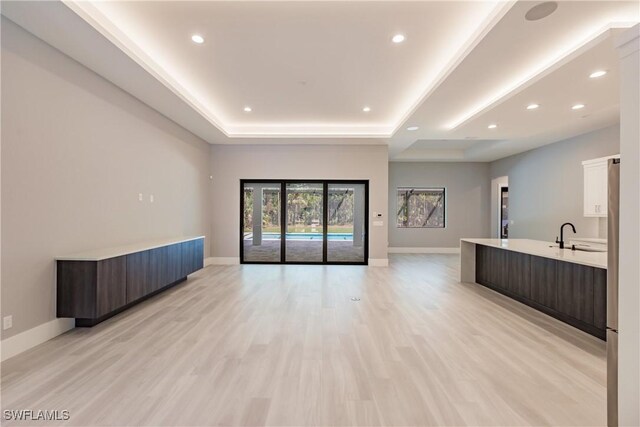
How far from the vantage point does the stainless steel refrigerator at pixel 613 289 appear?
1.43 m

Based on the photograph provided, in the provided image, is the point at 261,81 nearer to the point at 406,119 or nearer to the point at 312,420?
the point at 406,119

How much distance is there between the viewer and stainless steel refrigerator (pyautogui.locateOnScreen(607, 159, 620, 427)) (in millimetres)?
1433

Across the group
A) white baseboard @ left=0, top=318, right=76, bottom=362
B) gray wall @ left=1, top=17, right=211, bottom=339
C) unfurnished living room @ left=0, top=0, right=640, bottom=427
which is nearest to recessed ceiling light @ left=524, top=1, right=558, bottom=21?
unfurnished living room @ left=0, top=0, right=640, bottom=427

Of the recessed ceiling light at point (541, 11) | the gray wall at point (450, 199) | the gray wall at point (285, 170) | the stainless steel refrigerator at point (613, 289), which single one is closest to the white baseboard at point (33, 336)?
the gray wall at point (285, 170)

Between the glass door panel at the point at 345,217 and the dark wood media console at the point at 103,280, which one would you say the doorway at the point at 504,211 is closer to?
the glass door panel at the point at 345,217

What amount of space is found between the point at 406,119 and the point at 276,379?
4781 millimetres

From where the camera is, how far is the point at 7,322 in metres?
2.67

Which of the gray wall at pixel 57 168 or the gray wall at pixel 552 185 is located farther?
the gray wall at pixel 552 185

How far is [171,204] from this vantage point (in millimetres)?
5629

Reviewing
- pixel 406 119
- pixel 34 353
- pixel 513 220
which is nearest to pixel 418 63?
pixel 406 119

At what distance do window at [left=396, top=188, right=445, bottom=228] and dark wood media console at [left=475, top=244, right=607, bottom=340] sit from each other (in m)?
4.84

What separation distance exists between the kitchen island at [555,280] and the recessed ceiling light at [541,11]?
8.24 feet

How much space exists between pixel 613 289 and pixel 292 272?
554 centimetres

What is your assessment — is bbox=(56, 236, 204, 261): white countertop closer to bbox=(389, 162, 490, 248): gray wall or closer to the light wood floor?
the light wood floor
